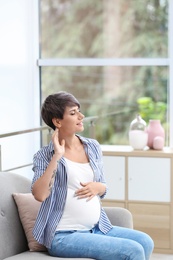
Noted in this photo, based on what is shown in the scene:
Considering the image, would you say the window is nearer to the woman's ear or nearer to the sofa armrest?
the sofa armrest

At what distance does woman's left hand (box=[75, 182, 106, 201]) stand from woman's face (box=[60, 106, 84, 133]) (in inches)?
11.1

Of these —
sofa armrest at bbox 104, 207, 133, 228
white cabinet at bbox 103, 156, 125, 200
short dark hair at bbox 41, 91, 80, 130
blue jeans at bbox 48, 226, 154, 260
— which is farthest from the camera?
white cabinet at bbox 103, 156, 125, 200

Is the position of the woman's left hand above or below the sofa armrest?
above

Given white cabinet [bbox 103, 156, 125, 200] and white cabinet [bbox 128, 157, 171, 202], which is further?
white cabinet [bbox 103, 156, 125, 200]

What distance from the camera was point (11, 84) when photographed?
577 centimetres

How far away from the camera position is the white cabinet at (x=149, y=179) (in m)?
5.32

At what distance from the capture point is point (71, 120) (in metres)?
3.42

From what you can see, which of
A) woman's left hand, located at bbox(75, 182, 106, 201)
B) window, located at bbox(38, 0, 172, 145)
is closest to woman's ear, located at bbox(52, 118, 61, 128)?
woman's left hand, located at bbox(75, 182, 106, 201)

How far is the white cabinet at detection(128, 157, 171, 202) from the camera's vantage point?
17.5 feet

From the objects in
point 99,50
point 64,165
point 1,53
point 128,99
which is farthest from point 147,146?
point 64,165

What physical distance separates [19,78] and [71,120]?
8.46 feet

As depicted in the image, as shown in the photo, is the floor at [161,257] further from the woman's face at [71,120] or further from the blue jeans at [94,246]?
the woman's face at [71,120]

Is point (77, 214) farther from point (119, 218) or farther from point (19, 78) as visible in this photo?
point (19, 78)

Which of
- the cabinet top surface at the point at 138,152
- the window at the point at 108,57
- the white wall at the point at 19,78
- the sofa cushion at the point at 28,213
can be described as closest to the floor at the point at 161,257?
the cabinet top surface at the point at 138,152
